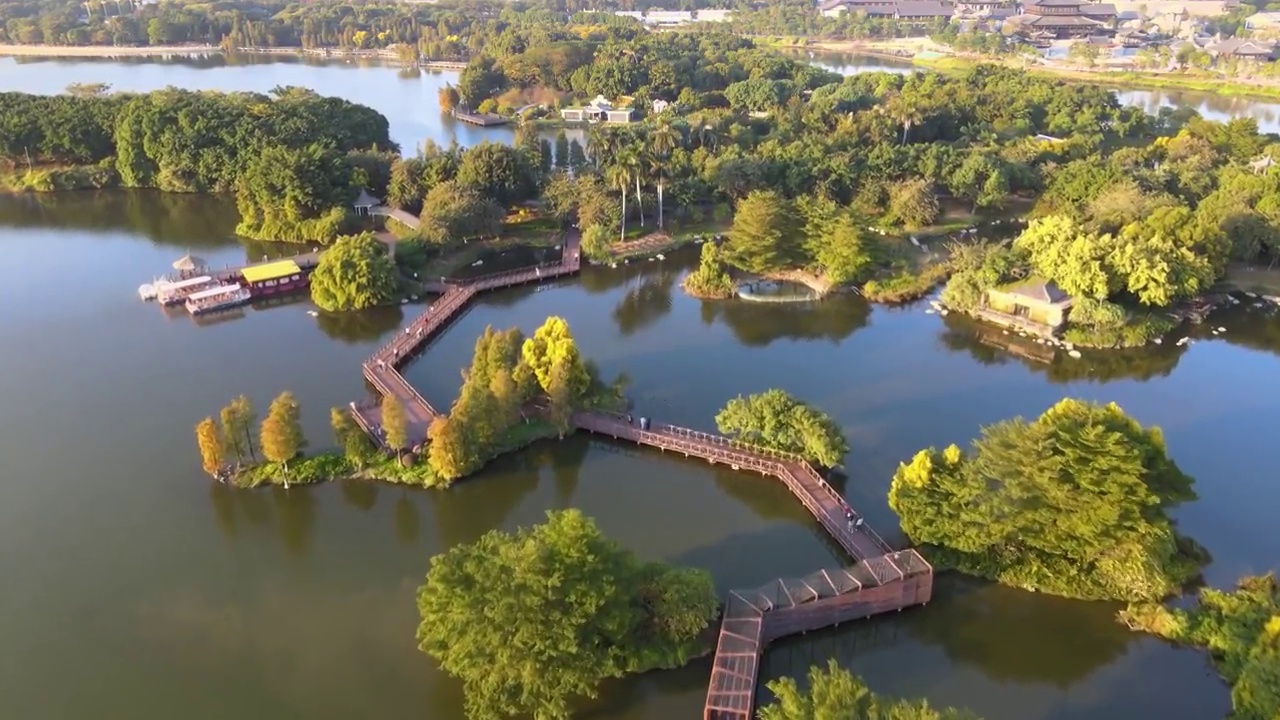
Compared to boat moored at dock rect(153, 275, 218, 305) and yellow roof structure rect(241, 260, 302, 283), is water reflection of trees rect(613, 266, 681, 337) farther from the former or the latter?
boat moored at dock rect(153, 275, 218, 305)

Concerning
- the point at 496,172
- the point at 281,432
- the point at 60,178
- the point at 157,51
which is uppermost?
the point at 157,51

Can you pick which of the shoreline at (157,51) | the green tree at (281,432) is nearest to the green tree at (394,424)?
the green tree at (281,432)

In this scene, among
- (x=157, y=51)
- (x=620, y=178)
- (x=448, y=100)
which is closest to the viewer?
(x=620, y=178)

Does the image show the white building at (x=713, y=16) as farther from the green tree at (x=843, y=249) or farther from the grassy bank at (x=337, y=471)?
the grassy bank at (x=337, y=471)

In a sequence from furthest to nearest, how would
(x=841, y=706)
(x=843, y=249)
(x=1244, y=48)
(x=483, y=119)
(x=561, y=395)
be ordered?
(x=1244, y=48)
(x=483, y=119)
(x=843, y=249)
(x=561, y=395)
(x=841, y=706)

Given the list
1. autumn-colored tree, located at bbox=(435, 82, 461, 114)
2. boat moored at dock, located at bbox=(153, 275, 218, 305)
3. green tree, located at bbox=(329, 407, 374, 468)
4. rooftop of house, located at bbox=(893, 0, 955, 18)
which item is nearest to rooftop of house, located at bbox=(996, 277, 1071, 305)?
green tree, located at bbox=(329, 407, 374, 468)

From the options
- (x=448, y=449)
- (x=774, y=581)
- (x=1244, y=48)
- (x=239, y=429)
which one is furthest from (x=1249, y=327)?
(x=1244, y=48)

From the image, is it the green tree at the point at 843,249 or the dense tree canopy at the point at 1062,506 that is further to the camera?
the green tree at the point at 843,249

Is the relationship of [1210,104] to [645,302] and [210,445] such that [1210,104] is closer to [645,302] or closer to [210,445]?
[645,302]
